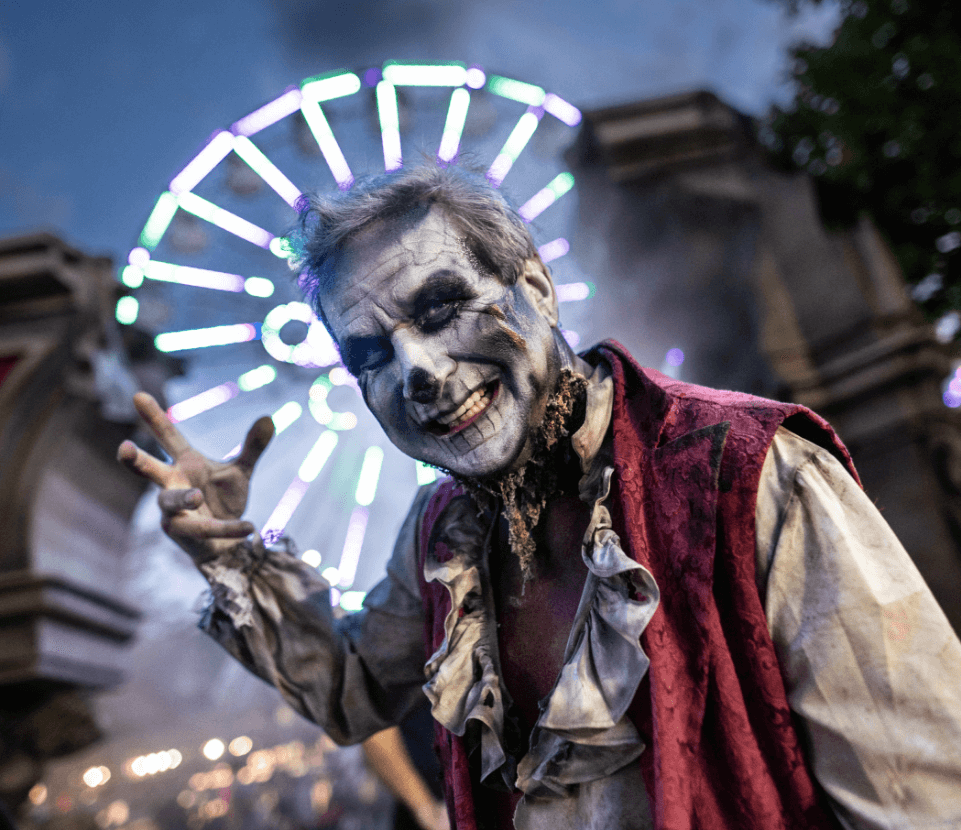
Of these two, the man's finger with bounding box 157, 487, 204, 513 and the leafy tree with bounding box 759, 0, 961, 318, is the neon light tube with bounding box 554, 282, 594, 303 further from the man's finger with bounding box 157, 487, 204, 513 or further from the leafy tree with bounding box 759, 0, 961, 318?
the man's finger with bounding box 157, 487, 204, 513

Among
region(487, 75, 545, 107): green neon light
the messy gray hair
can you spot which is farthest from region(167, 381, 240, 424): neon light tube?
the messy gray hair

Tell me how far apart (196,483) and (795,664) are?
4.33 ft

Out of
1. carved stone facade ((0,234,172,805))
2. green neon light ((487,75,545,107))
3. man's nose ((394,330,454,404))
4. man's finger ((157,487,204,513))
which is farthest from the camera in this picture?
green neon light ((487,75,545,107))

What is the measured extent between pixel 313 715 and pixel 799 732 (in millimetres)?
1073

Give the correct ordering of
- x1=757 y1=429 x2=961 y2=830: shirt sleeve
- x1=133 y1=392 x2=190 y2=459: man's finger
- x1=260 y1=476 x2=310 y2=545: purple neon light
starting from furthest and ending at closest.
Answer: x1=260 y1=476 x2=310 y2=545: purple neon light < x1=133 y1=392 x2=190 y2=459: man's finger < x1=757 y1=429 x2=961 y2=830: shirt sleeve

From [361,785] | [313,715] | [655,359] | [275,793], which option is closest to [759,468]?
[313,715]

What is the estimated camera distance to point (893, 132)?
15.1 feet

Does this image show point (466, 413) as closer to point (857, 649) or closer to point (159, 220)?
point (857, 649)

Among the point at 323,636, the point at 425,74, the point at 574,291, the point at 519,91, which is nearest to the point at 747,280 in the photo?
the point at 574,291

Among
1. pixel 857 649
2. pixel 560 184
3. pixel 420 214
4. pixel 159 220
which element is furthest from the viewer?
pixel 560 184

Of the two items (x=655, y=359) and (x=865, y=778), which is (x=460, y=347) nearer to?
(x=865, y=778)

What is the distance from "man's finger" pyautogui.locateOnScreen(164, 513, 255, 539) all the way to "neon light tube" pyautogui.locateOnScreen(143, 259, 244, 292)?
13.9 ft

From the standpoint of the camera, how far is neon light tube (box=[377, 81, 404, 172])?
18.2ft

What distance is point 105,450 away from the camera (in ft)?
16.8
